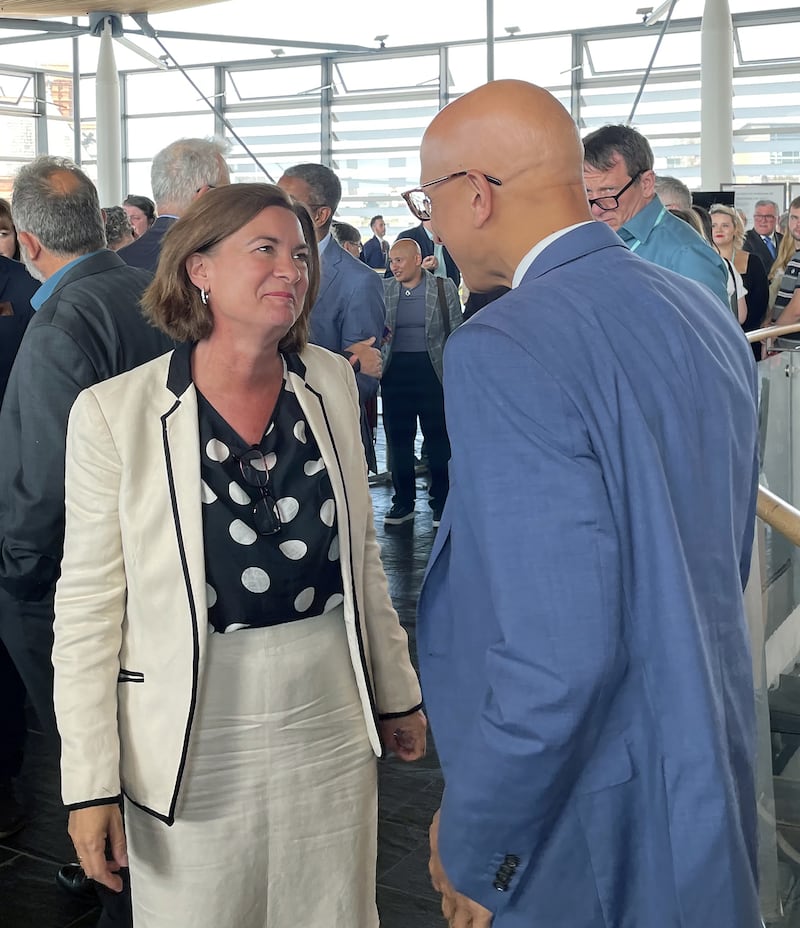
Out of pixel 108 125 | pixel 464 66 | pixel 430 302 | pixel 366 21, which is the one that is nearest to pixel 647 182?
pixel 430 302

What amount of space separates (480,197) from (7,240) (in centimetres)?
335

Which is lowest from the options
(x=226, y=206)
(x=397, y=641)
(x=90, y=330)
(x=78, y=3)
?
(x=397, y=641)

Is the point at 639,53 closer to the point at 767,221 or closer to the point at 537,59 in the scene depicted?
the point at 537,59

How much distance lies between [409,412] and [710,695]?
→ 19.7 ft

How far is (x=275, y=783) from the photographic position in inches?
72.8

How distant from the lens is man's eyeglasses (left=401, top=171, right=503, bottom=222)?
1.36 meters

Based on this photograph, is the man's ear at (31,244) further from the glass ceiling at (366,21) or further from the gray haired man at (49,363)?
the glass ceiling at (366,21)

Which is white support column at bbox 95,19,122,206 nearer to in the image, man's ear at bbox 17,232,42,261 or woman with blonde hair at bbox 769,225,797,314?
woman with blonde hair at bbox 769,225,797,314

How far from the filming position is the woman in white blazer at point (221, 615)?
1.78m

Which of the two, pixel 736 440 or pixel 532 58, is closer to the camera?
pixel 736 440

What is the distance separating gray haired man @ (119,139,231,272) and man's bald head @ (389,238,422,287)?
3263mm

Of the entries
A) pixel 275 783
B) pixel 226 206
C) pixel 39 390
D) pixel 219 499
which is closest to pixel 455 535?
pixel 219 499

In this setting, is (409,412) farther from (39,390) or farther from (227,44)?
(227,44)

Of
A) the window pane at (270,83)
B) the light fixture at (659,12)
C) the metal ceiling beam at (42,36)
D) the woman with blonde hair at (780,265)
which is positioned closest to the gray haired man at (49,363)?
the woman with blonde hair at (780,265)
